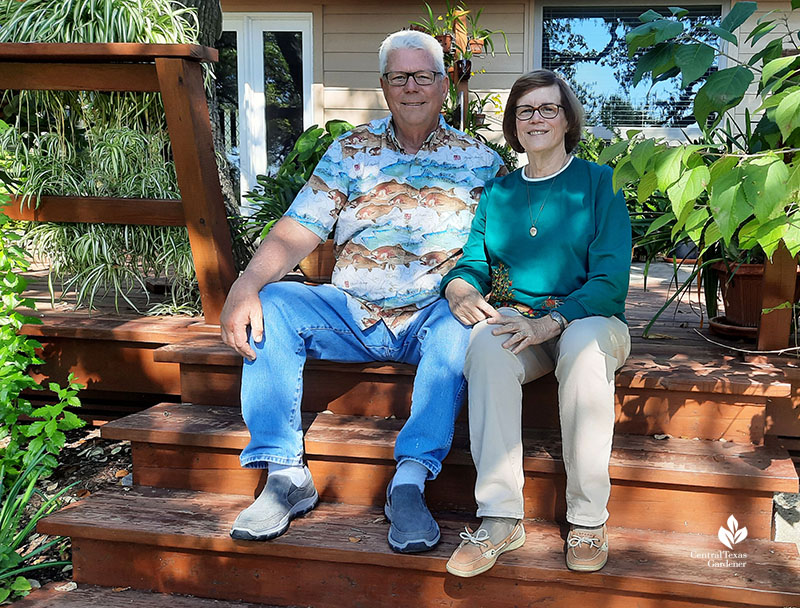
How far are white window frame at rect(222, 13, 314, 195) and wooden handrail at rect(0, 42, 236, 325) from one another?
3.62 metres

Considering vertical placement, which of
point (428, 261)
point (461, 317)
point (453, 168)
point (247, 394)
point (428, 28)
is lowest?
point (247, 394)

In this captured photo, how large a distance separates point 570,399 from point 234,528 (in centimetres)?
89

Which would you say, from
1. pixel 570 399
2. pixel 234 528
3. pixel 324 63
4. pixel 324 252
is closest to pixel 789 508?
pixel 570 399

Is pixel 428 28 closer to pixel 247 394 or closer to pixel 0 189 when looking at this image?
pixel 0 189

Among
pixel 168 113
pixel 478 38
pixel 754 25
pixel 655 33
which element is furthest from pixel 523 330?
pixel 754 25

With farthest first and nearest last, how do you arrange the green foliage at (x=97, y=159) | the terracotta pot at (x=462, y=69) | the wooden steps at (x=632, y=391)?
1. the terracotta pot at (x=462, y=69)
2. the green foliage at (x=97, y=159)
3. the wooden steps at (x=632, y=391)

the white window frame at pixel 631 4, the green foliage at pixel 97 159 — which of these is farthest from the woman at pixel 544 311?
the white window frame at pixel 631 4

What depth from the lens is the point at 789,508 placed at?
2.03 m

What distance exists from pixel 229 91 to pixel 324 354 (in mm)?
4657

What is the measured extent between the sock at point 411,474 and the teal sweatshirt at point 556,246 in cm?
51

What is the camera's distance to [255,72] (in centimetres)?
614

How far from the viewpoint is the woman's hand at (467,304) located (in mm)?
1938

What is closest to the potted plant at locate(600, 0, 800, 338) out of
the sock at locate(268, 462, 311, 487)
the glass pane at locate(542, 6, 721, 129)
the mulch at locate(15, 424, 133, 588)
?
the sock at locate(268, 462, 311, 487)

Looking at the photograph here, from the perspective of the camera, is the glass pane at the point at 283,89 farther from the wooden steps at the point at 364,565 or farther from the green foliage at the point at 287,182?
the wooden steps at the point at 364,565
